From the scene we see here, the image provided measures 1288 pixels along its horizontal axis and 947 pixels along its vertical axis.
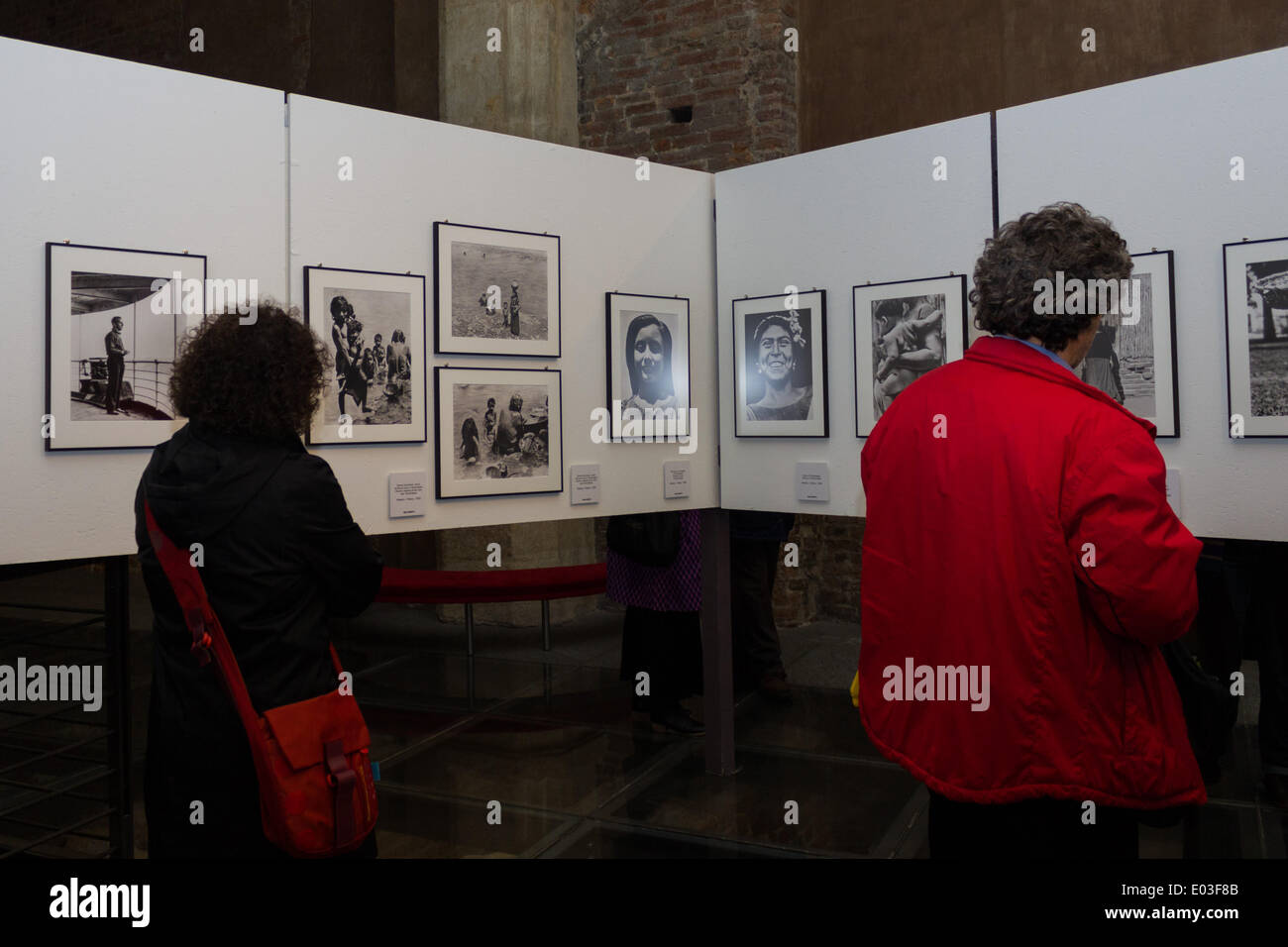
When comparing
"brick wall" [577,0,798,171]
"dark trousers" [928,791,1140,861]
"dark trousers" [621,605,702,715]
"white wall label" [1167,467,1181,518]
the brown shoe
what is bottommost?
the brown shoe

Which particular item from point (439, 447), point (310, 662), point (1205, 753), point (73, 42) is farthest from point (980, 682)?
point (73, 42)

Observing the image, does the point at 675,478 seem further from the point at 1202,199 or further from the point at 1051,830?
the point at 1051,830

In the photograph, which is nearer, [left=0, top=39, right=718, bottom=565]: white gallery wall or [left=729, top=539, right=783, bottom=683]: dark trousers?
[left=0, top=39, right=718, bottom=565]: white gallery wall

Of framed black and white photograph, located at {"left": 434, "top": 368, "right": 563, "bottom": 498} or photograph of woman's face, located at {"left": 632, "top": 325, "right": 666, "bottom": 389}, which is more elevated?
photograph of woman's face, located at {"left": 632, "top": 325, "right": 666, "bottom": 389}

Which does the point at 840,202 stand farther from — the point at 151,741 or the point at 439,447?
the point at 151,741

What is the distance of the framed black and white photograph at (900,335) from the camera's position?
333cm

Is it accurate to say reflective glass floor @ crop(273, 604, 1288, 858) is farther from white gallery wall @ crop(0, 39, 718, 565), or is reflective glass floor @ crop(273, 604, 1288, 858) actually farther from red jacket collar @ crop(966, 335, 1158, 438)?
red jacket collar @ crop(966, 335, 1158, 438)

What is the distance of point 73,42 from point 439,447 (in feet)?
36.1

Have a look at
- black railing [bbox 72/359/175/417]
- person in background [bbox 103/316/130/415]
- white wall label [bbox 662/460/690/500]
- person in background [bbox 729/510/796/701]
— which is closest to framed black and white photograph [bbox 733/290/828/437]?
white wall label [bbox 662/460/690/500]

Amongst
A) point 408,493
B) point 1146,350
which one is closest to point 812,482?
point 1146,350

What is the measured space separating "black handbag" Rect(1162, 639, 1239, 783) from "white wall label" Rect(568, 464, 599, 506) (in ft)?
6.74

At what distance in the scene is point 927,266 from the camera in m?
3.38

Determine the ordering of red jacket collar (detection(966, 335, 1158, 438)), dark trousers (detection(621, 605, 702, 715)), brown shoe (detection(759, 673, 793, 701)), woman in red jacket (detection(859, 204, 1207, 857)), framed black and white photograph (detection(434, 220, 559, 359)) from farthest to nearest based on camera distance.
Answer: brown shoe (detection(759, 673, 793, 701))
dark trousers (detection(621, 605, 702, 715))
framed black and white photograph (detection(434, 220, 559, 359))
red jacket collar (detection(966, 335, 1158, 438))
woman in red jacket (detection(859, 204, 1207, 857))

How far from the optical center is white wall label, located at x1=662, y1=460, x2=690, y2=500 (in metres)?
3.87
